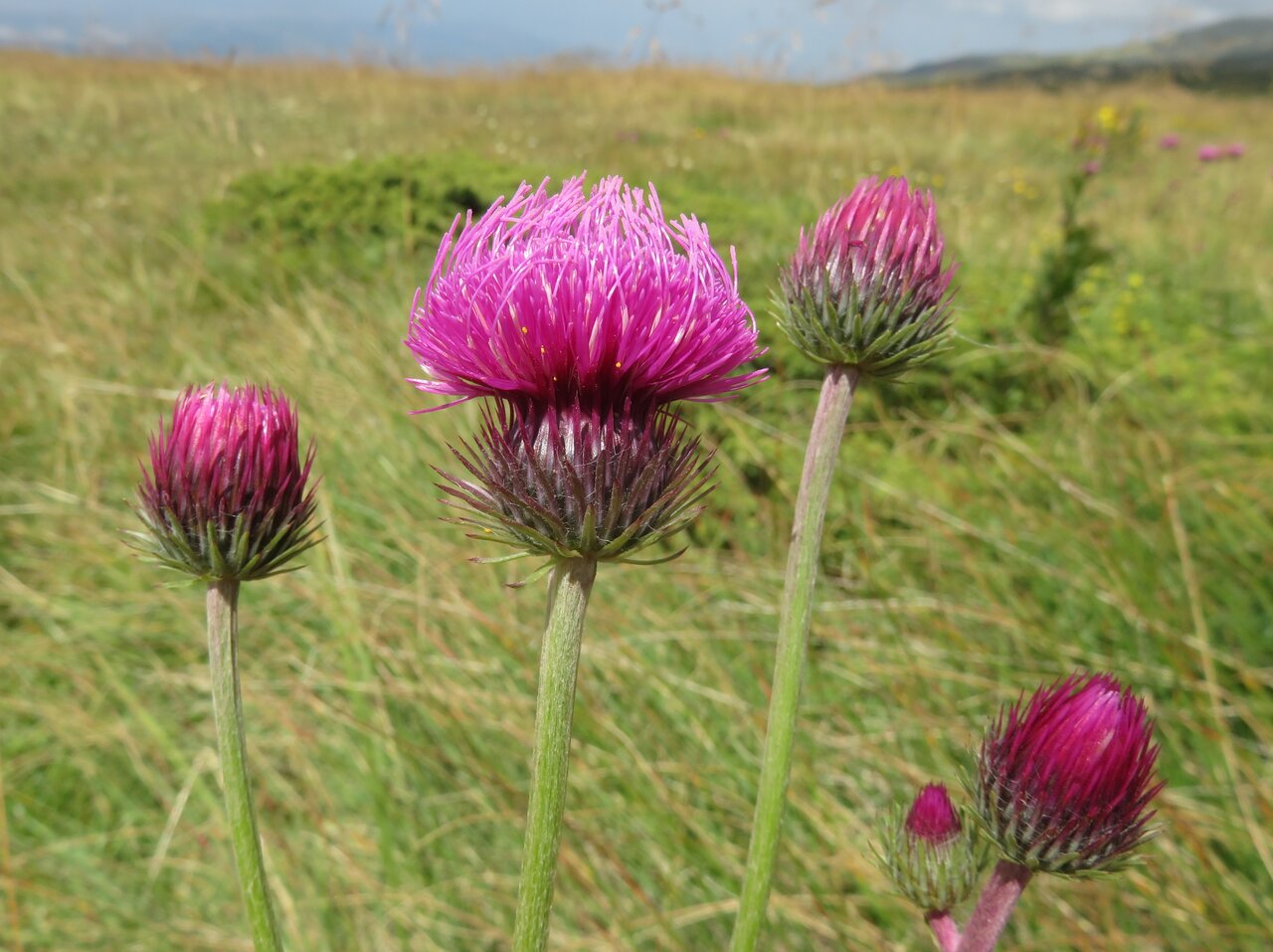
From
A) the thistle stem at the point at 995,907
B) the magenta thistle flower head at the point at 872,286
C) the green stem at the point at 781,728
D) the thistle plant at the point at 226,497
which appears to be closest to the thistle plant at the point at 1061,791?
the thistle stem at the point at 995,907

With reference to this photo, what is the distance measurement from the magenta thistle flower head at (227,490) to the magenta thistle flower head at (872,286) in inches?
24.9

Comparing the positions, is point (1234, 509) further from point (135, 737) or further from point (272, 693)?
point (135, 737)

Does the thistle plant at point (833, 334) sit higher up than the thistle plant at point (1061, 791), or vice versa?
the thistle plant at point (833, 334)

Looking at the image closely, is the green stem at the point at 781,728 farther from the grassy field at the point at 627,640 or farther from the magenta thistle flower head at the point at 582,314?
the grassy field at the point at 627,640

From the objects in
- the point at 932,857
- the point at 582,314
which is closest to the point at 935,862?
the point at 932,857

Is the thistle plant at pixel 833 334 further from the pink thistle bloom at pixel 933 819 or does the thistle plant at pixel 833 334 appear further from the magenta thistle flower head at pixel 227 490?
the magenta thistle flower head at pixel 227 490

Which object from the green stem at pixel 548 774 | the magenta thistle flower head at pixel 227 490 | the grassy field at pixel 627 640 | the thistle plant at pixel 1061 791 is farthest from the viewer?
the grassy field at pixel 627 640

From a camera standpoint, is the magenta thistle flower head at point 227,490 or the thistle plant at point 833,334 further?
the magenta thistle flower head at point 227,490

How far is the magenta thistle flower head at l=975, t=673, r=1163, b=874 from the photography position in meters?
1.07

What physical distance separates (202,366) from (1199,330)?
531cm

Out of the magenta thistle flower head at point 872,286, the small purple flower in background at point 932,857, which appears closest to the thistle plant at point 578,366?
the magenta thistle flower head at point 872,286

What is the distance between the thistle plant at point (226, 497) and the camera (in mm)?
1154

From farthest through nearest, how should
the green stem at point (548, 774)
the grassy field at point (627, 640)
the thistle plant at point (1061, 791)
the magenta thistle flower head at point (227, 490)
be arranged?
1. the grassy field at point (627, 640)
2. the magenta thistle flower head at point (227, 490)
3. the thistle plant at point (1061, 791)
4. the green stem at point (548, 774)

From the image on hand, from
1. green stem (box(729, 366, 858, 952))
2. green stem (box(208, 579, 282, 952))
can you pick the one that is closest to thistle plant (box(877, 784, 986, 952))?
green stem (box(729, 366, 858, 952))
